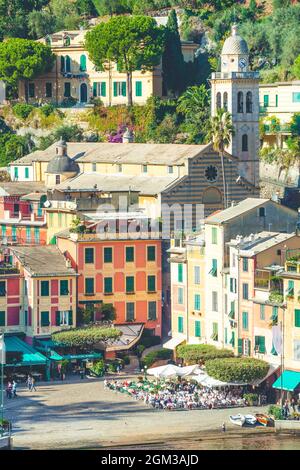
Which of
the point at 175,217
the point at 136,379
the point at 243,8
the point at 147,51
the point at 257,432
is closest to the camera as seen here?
the point at 257,432

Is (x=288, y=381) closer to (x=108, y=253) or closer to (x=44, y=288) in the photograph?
(x=44, y=288)

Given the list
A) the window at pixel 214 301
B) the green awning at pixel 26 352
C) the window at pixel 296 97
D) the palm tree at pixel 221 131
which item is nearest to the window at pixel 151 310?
the window at pixel 214 301

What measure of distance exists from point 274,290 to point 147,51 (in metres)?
58.0

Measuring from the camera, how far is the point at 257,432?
12138 cm

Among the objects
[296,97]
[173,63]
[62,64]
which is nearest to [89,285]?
[296,97]

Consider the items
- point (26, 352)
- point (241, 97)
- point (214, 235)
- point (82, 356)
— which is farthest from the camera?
point (241, 97)

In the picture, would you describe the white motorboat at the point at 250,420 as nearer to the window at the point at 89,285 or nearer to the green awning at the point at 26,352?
the green awning at the point at 26,352

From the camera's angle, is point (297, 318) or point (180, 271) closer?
point (297, 318)

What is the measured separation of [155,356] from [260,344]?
370 inches

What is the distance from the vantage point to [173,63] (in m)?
187

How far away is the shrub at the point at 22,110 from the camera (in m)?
190
